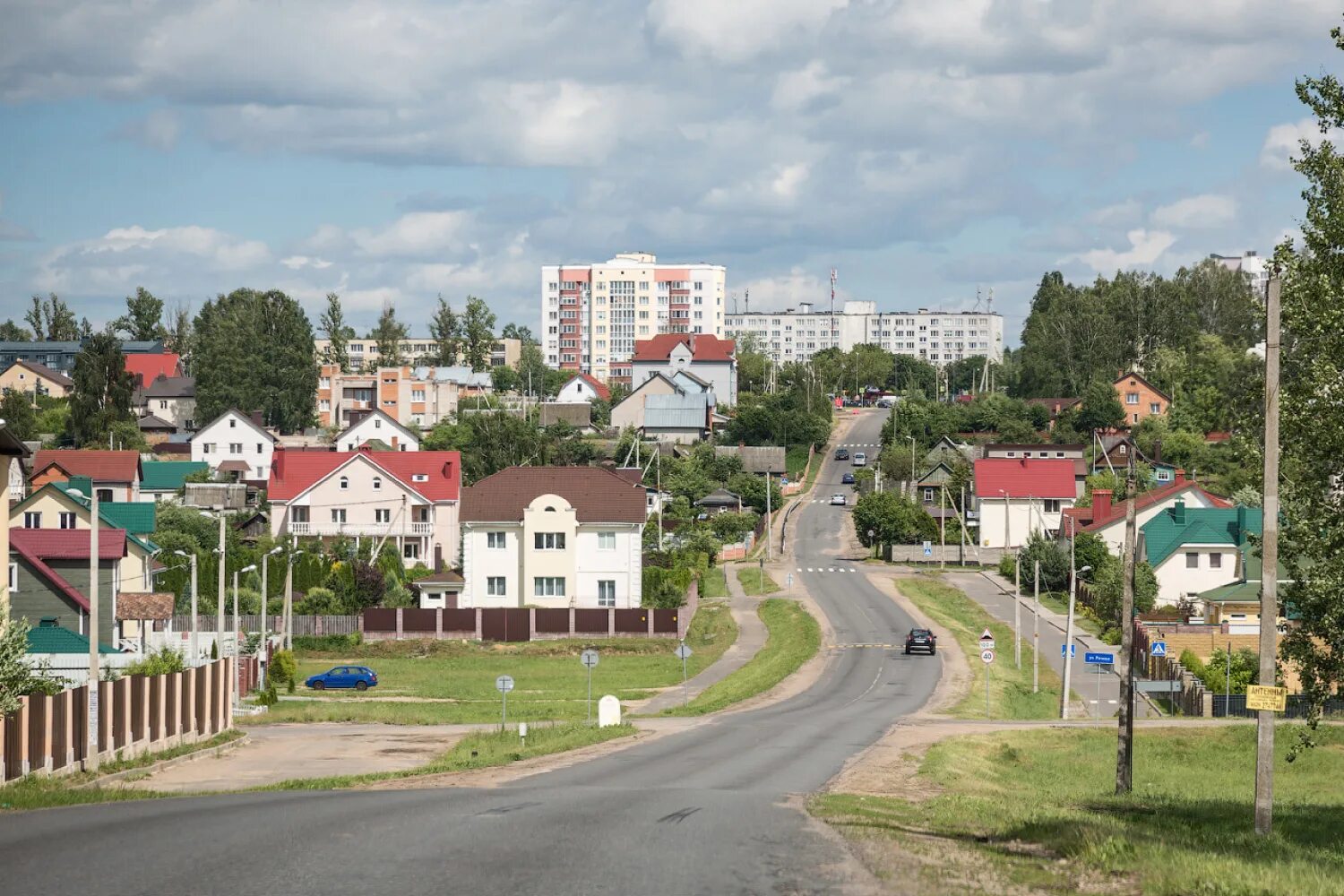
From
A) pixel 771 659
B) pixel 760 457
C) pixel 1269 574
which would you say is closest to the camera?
pixel 1269 574

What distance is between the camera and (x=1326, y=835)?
75.4ft

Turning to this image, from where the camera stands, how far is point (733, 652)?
6919cm

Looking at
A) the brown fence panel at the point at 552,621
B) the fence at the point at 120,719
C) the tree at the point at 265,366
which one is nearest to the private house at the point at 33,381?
the tree at the point at 265,366

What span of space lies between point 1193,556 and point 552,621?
34292 mm

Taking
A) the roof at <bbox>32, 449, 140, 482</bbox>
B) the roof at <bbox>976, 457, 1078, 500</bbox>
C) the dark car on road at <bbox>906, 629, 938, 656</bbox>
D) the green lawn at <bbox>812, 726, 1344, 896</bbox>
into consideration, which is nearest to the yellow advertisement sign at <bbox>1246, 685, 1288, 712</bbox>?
the green lawn at <bbox>812, 726, 1344, 896</bbox>

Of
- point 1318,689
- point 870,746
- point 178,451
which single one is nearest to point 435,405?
point 178,451

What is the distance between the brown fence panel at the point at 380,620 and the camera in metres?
71.2

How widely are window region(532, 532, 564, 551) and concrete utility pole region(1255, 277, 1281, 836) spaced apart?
57.3m

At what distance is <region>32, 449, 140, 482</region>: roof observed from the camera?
9094 centimetres

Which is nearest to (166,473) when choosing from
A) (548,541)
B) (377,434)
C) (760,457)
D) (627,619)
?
(377,434)

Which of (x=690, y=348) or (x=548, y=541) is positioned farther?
(x=690, y=348)

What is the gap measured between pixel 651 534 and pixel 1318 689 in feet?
241

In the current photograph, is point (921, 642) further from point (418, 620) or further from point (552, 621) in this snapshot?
point (418, 620)

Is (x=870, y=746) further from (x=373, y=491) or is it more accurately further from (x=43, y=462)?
(x=43, y=462)
